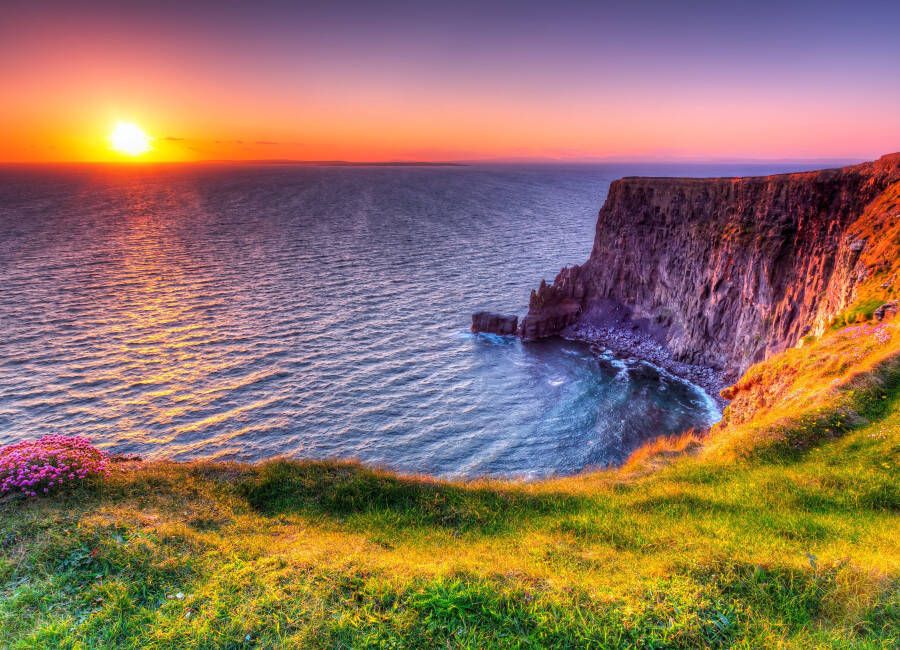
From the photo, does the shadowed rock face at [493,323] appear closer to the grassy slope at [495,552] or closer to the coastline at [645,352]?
the coastline at [645,352]

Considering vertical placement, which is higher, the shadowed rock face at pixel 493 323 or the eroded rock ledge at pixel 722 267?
the eroded rock ledge at pixel 722 267

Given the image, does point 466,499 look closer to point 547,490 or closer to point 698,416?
point 547,490

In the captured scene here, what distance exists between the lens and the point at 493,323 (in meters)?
60.0

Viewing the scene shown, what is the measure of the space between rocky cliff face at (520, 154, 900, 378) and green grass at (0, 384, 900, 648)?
86.0 ft

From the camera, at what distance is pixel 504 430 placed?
40094mm

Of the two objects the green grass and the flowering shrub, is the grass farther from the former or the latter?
the flowering shrub

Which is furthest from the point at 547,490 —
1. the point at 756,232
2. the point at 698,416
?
the point at 756,232

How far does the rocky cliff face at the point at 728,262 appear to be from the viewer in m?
40.1

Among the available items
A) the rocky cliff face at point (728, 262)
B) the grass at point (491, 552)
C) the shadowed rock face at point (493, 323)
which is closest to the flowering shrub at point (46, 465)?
the grass at point (491, 552)

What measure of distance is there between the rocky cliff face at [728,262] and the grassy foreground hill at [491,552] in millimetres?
22793

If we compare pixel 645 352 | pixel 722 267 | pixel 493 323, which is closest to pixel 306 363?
pixel 493 323

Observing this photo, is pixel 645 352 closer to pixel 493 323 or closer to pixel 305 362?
pixel 493 323

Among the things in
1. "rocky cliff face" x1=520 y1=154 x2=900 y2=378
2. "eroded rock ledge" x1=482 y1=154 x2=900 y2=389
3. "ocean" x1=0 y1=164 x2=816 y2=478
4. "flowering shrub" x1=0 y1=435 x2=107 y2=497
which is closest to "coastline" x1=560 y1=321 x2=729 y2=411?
"eroded rock ledge" x1=482 y1=154 x2=900 y2=389

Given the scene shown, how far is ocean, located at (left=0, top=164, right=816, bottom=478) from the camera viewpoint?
37.1m
